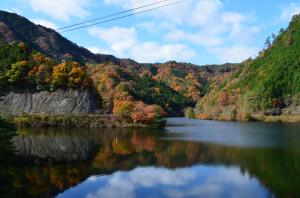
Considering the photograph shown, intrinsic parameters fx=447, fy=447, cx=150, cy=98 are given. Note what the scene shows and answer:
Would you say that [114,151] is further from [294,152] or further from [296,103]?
[296,103]

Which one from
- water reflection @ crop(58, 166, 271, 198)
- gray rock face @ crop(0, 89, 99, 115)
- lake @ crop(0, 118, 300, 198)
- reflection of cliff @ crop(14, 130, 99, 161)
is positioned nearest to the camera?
water reflection @ crop(58, 166, 271, 198)

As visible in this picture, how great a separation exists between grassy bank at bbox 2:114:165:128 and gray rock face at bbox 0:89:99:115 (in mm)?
7278

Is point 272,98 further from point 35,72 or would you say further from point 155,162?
point 155,162

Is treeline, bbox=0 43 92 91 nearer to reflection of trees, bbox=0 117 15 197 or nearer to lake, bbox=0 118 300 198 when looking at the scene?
lake, bbox=0 118 300 198

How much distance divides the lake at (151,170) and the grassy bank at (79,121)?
129ft

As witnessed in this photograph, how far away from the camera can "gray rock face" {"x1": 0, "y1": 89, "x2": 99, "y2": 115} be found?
109938 mm

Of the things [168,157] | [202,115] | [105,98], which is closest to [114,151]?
[168,157]

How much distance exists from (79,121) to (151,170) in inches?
2487

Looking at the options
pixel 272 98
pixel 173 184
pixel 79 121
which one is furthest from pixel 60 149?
pixel 272 98

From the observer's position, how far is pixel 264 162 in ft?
153

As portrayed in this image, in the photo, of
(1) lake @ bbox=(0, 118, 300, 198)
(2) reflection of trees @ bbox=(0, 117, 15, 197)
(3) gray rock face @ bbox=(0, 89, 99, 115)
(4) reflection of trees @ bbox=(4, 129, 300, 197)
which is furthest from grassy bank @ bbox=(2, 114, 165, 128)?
(2) reflection of trees @ bbox=(0, 117, 15, 197)

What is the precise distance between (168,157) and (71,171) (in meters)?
14.8

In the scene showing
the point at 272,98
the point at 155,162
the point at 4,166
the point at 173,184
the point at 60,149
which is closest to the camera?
the point at 173,184

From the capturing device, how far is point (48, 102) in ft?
367
